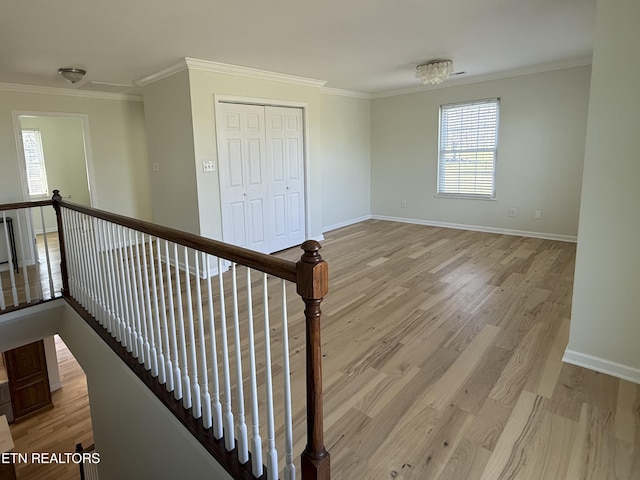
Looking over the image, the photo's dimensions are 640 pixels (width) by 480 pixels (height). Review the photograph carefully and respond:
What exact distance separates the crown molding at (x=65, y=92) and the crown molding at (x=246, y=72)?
228 cm

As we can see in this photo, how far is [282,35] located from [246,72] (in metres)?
1.34

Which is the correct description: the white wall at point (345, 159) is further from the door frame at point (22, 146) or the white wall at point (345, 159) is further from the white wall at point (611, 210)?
the white wall at point (611, 210)

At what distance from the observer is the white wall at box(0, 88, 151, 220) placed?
4727mm

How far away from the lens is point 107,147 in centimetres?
558

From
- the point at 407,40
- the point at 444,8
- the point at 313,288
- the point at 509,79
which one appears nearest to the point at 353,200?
the point at 509,79

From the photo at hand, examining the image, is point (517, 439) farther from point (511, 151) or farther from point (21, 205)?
point (511, 151)

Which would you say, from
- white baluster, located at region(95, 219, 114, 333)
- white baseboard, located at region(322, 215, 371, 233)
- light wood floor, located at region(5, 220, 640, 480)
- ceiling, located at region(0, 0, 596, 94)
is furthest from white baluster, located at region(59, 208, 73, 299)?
white baseboard, located at region(322, 215, 371, 233)

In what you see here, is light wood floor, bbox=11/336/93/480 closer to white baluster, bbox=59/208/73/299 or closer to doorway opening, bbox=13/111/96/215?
white baluster, bbox=59/208/73/299

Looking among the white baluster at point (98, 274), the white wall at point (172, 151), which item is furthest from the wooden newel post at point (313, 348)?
the white wall at point (172, 151)

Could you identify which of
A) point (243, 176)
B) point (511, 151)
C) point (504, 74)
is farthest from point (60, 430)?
point (504, 74)

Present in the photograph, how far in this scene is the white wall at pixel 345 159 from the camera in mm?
6305

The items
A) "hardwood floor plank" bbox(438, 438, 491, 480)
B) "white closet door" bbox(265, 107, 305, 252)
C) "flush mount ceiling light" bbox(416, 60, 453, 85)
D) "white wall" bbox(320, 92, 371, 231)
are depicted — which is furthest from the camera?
"white wall" bbox(320, 92, 371, 231)

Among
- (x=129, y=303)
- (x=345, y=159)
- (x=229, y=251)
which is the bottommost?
(x=129, y=303)

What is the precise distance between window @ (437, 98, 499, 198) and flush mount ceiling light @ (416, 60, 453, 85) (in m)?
1.65
